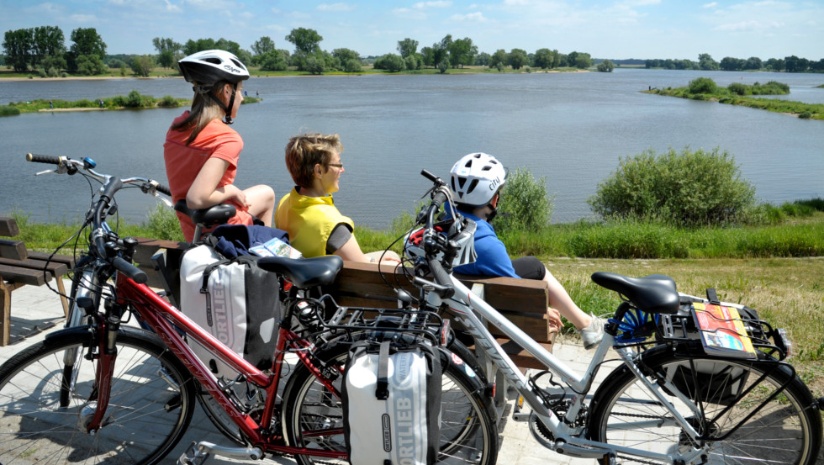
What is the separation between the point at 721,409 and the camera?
114 inches

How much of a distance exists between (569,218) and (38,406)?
17410mm

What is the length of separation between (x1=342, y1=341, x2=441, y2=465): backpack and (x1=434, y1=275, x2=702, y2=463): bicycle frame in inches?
15.8

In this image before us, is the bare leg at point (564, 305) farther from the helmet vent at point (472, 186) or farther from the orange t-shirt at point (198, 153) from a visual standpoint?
the orange t-shirt at point (198, 153)

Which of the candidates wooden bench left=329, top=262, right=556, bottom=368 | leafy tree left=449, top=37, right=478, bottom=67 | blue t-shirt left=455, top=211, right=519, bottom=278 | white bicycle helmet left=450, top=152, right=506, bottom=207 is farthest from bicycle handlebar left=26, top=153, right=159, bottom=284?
leafy tree left=449, top=37, right=478, bottom=67

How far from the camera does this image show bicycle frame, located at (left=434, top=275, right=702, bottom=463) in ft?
9.78

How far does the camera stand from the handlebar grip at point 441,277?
285cm

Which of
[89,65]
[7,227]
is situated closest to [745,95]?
[7,227]

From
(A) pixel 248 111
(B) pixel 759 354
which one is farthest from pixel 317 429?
(A) pixel 248 111

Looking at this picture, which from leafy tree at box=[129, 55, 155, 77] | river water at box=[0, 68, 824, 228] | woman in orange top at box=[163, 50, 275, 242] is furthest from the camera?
leafy tree at box=[129, 55, 155, 77]

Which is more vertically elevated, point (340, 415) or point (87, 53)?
point (87, 53)

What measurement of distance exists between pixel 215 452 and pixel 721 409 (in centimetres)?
229

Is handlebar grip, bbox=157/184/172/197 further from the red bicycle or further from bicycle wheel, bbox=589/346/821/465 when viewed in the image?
bicycle wheel, bbox=589/346/821/465

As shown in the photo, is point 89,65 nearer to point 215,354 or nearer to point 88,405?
point 88,405

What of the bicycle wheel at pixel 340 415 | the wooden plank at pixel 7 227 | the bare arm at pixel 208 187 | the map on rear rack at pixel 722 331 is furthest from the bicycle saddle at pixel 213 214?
the wooden plank at pixel 7 227
